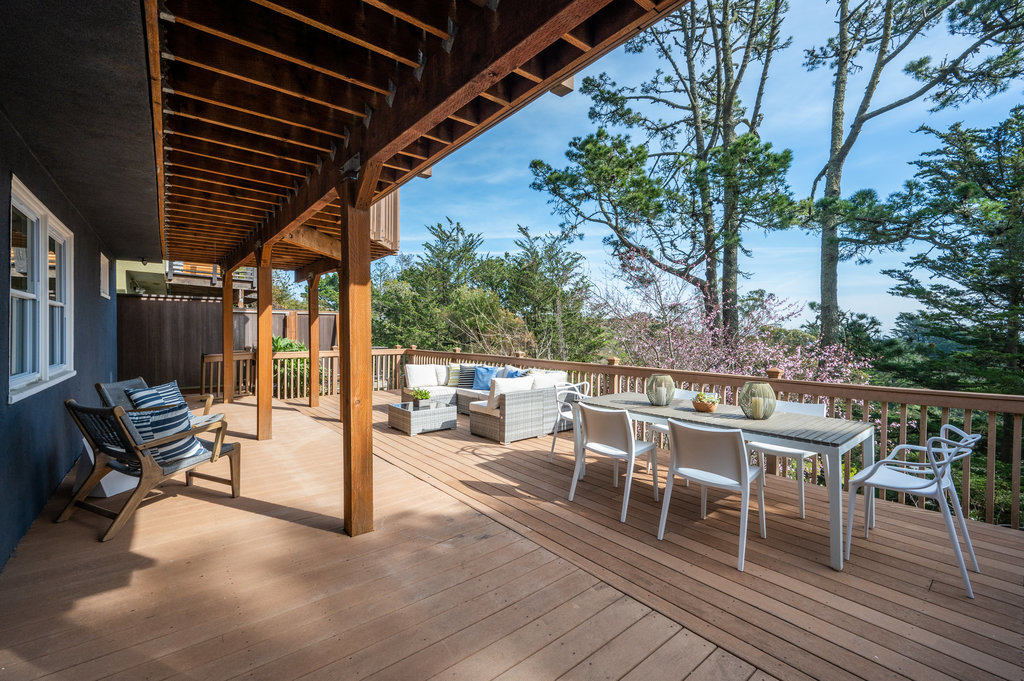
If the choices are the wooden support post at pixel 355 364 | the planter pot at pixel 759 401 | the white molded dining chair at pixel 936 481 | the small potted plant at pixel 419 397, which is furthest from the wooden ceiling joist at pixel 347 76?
the small potted plant at pixel 419 397

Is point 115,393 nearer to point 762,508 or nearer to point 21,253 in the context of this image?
point 21,253

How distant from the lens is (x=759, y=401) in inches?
122

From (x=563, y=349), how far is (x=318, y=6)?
40.2ft

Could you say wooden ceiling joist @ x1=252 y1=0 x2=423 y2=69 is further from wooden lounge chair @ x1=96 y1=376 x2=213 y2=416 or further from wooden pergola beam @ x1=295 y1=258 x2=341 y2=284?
wooden pergola beam @ x1=295 y1=258 x2=341 y2=284

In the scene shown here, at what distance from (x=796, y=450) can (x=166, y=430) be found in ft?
14.5

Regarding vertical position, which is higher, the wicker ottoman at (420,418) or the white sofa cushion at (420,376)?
the white sofa cushion at (420,376)

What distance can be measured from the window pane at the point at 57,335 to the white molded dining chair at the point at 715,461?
16.1 feet

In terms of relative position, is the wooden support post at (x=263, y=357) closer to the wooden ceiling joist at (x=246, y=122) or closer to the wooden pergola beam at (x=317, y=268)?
the wooden pergola beam at (x=317, y=268)

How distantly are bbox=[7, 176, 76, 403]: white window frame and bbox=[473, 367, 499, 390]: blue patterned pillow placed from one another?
4.55 meters

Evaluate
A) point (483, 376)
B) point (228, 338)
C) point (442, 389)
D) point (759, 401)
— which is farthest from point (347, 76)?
point (228, 338)

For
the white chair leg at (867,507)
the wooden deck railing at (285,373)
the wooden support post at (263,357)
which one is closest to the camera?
the white chair leg at (867,507)

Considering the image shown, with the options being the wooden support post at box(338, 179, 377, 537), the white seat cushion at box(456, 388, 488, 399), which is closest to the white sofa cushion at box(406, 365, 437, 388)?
Result: the white seat cushion at box(456, 388, 488, 399)

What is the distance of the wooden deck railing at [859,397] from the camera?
304 centimetres

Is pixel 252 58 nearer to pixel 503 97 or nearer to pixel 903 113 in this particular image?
pixel 503 97
